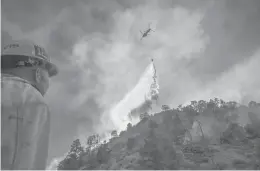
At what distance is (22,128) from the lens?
9.20ft

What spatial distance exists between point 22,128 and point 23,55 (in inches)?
46.8

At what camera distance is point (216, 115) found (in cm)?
15050

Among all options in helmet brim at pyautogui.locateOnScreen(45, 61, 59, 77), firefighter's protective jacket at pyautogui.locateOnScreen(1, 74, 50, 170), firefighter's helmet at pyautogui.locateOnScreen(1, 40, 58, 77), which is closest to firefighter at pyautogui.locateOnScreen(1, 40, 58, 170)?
firefighter's protective jacket at pyautogui.locateOnScreen(1, 74, 50, 170)

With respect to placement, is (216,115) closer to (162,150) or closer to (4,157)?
(162,150)

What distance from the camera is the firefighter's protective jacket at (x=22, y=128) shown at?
8.88 feet


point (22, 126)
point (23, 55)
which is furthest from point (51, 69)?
point (22, 126)

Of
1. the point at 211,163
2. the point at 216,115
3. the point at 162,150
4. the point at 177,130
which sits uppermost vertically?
the point at 216,115

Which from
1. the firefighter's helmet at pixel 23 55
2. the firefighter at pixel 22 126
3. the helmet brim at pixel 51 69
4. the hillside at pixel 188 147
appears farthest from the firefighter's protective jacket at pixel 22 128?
the hillside at pixel 188 147

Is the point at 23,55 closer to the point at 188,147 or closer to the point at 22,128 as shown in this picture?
the point at 22,128

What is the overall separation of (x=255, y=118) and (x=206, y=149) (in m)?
54.8

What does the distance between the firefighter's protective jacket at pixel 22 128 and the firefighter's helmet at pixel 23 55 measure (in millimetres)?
489

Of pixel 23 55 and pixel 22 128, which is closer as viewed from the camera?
pixel 22 128

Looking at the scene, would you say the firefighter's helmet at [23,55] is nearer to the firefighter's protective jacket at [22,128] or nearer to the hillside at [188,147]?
the firefighter's protective jacket at [22,128]

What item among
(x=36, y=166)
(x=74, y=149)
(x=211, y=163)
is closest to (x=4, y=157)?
(x=36, y=166)
